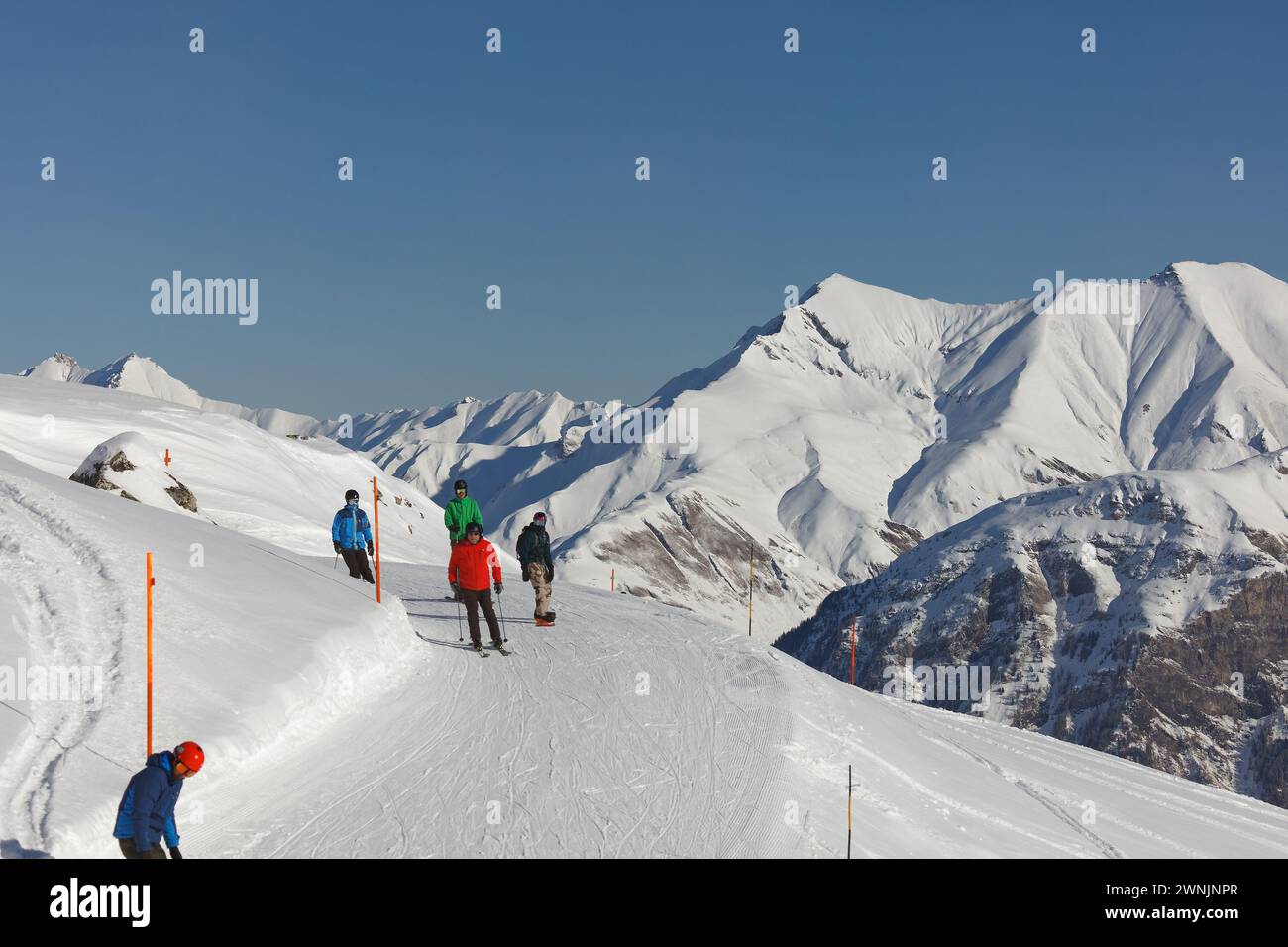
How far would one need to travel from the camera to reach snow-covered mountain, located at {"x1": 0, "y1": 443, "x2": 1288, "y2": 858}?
1159 centimetres

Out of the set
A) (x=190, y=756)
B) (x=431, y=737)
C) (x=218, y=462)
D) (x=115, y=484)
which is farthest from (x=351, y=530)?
(x=218, y=462)

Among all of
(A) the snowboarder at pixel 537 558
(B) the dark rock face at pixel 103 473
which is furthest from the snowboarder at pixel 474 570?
(B) the dark rock face at pixel 103 473

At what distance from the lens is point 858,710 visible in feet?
66.7

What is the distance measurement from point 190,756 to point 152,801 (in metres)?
0.44

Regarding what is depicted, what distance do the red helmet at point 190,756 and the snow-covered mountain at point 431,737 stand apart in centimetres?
156

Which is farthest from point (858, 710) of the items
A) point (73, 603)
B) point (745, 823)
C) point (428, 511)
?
point (428, 511)

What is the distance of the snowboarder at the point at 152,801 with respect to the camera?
9109mm

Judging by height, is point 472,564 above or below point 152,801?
above

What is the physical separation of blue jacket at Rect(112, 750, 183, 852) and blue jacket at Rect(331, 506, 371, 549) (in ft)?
44.5

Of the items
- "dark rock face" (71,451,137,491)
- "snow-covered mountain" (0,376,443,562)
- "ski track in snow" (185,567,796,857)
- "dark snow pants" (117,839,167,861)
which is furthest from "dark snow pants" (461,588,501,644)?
"dark rock face" (71,451,137,491)

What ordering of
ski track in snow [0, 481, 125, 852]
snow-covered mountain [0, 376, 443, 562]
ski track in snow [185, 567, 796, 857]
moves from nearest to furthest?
ski track in snow [0, 481, 125, 852]
ski track in snow [185, 567, 796, 857]
snow-covered mountain [0, 376, 443, 562]

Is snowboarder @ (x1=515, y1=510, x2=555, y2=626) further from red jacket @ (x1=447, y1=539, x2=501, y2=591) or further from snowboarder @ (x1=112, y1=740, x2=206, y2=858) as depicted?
snowboarder @ (x1=112, y1=740, x2=206, y2=858)

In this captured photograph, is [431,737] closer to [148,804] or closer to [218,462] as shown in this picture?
[148,804]

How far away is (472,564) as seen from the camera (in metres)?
18.0
